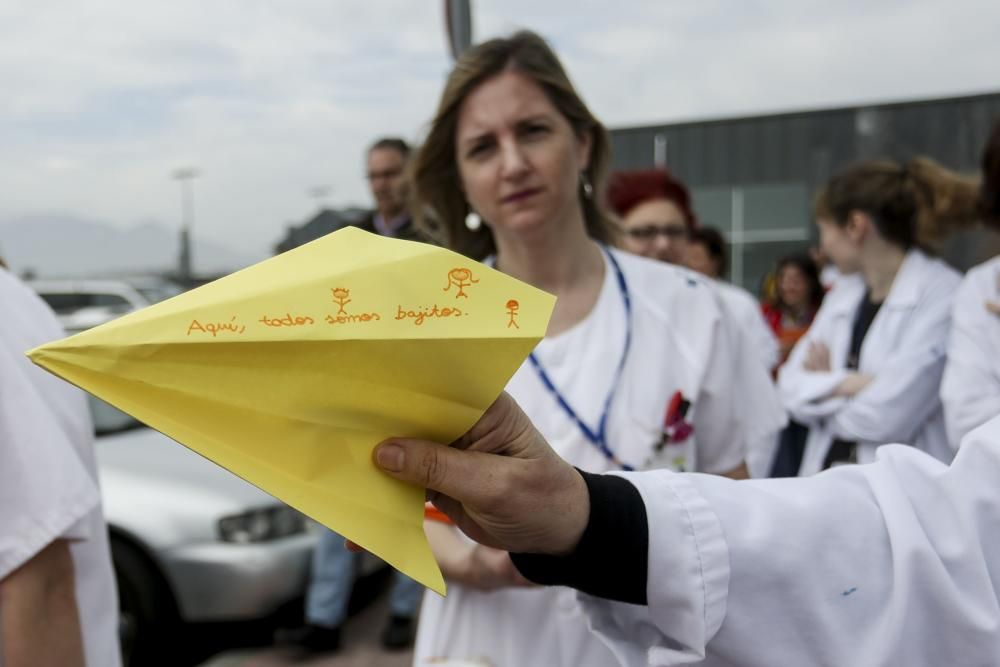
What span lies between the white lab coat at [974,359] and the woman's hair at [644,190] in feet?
4.03

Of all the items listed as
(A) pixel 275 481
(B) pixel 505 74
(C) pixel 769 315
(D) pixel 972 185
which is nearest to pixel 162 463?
(B) pixel 505 74

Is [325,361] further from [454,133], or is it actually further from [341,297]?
[454,133]

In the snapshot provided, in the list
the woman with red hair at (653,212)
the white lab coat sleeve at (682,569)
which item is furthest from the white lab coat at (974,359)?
the white lab coat sleeve at (682,569)

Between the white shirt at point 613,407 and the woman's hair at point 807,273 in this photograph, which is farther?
the woman's hair at point 807,273

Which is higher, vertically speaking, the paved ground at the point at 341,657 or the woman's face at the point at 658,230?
the woman's face at the point at 658,230

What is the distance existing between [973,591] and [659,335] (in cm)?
89

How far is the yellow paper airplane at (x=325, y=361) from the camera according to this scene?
77 cm

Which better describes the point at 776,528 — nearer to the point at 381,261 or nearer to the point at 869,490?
the point at 869,490

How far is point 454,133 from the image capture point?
2.06 metres

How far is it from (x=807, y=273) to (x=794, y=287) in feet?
→ 0.54

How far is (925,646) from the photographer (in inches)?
42.0

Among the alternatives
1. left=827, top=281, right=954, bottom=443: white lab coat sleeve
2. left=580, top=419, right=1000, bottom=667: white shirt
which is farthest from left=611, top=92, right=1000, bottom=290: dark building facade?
left=580, top=419, right=1000, bottom=667: white shirt

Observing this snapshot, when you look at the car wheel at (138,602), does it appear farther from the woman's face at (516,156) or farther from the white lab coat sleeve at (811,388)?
the white lab coat sleeve at (811,388)

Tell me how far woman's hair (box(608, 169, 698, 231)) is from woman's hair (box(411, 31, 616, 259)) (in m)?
1.50
